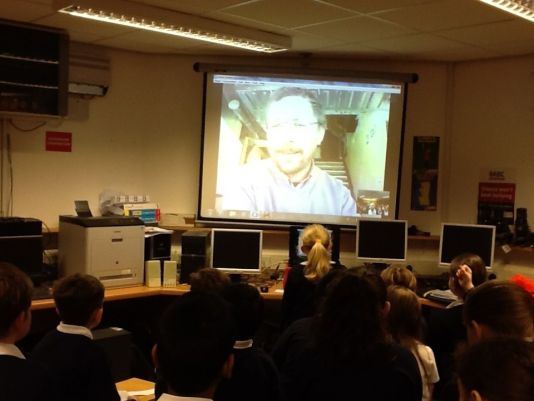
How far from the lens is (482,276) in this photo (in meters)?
3.54

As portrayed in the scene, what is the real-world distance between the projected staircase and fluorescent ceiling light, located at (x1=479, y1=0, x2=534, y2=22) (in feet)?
6.80

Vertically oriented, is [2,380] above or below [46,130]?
below

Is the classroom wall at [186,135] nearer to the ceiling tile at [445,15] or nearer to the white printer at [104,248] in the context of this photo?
the white printer at [104,248]

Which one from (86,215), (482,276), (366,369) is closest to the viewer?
(366,369)

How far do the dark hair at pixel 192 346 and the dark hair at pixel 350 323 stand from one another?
1.57 feet

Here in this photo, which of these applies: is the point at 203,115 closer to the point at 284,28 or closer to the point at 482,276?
the point at 284,28

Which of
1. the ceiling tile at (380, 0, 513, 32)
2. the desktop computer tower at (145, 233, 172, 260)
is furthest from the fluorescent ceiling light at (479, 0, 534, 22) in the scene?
the desktop computer tower at (145, 233, 172, 260)

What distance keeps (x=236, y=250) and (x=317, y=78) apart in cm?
166

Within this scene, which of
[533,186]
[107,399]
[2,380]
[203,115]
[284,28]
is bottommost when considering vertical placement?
[107,399]

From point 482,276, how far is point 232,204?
241 centimetres

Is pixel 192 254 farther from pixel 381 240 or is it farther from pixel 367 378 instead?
pixel 367 378

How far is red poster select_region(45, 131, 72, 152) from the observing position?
4.82 meters

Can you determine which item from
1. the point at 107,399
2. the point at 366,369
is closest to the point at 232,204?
the point at 107,399

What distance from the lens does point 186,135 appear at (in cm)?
544
